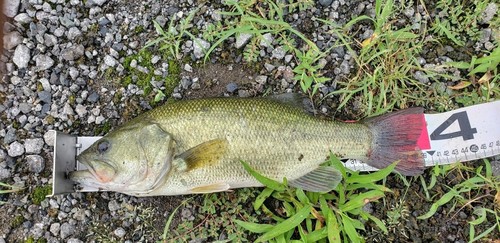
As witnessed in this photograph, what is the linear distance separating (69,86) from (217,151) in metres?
1.66

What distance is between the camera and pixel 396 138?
412cm

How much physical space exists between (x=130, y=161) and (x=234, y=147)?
830 mm

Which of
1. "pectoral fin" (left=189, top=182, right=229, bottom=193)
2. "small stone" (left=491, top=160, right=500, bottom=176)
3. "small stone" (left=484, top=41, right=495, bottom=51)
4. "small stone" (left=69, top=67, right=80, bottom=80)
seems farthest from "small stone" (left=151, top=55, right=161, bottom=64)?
"small stone" (left=491, top=160, right=500, bottom=176)

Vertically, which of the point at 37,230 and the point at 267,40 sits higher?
the point at 267,40

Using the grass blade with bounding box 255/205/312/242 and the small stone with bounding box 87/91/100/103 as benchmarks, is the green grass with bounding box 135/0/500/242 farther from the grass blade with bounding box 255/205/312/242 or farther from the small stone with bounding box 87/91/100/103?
the small stone with bounding box 87/91/100/103

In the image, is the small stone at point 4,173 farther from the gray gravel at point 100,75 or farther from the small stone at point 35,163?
the small stone at point 35,163

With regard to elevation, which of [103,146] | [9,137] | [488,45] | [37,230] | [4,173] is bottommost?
[37,230]

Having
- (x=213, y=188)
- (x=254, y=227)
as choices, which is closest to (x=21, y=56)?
(x=213, y=188)

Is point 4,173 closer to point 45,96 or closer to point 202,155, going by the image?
point 45,96

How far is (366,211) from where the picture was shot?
169 inches

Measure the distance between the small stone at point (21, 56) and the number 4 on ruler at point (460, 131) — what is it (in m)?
3.80

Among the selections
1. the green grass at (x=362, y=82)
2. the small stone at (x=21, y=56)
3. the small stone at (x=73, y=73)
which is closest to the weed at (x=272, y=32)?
the green grass at (x=362, y=82)

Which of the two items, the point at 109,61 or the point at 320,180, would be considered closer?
the point at 320,180

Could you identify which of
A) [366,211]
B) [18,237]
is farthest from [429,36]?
[18,237]
